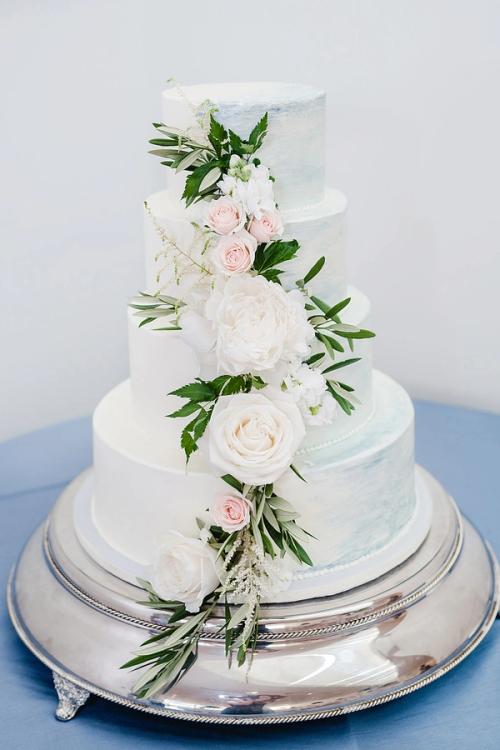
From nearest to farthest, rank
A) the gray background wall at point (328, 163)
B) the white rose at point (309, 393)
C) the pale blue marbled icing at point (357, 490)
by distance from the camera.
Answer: the white rose at point (309, 393) → the pale blue marbled icing at point (357, 490) → the gray background wall at point (328, 163)

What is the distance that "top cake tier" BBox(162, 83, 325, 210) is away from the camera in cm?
176

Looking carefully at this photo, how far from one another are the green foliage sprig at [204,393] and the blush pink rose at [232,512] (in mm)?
112

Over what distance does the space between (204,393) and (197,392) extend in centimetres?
1

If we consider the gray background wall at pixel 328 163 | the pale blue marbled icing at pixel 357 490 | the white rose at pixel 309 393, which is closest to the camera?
the white rose at pixel 309 393

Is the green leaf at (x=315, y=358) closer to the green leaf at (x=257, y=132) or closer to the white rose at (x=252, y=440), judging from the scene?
the white rose at (x=252, y=440)

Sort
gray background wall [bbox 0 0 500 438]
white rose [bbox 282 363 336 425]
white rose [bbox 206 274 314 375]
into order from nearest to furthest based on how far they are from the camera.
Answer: white rose [bbox 206 274 314 375], white rose [bbox 282 363 336 425], gray background wall [bbox 0 0 500 438]

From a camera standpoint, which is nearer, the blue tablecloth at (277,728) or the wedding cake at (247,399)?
the wedding cake at (247,399)

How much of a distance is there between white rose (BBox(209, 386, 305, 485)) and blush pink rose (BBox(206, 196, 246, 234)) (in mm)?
275

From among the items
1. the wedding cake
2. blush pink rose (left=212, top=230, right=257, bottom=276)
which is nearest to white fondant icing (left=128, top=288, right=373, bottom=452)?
the wedding cake

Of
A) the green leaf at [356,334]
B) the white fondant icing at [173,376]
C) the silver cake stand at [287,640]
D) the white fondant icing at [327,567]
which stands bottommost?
the silver cake stand at [287,640]

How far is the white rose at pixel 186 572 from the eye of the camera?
1776 millimetres

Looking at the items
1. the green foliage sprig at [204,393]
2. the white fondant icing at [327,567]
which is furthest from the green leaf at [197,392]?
the white fondant icing at [327,567]

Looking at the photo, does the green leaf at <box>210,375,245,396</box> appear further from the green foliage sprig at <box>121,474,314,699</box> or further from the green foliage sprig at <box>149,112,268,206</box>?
→ the green foliage sprig at <box>149,112,268,206</box>

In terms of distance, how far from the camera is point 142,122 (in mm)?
3252
